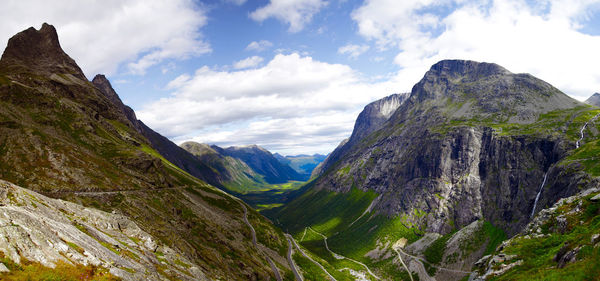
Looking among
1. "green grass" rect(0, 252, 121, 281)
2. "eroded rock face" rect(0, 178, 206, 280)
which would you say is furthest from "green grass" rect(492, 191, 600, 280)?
"eroded rock face" rect(0, 178, 206, 280)

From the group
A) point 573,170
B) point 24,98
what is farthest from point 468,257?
point 24,98

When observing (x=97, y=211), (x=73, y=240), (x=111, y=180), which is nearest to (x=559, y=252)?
(x=73, y=240)

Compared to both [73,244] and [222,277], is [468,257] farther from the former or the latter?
[73,244]

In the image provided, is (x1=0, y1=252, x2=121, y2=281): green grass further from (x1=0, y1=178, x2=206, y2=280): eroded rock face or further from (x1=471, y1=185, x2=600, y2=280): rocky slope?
(x1=471, y1=185, x2=600, y2=280): rocky slope

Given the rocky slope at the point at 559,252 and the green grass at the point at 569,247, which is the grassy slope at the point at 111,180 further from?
the green grass at the point at 569,247

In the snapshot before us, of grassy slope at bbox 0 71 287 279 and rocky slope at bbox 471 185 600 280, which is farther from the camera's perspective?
grassy slope at bbox 0 71 287 279

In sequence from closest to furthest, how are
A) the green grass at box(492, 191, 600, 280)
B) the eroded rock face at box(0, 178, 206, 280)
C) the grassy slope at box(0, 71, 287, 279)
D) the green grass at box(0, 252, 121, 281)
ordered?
the green grass at box(492, 191, 600, 280), the green grass at box(0, 252, 121, 281), the eroded rock face at box(0, 178, 206, 280), the grassy slope at box(0, 71, 287, 279)
